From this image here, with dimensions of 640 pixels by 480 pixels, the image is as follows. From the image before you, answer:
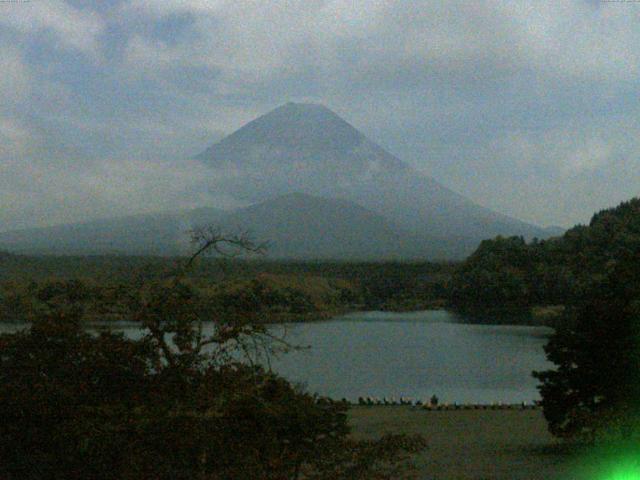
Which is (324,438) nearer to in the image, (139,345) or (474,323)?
(139,345)

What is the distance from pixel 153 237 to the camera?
109m

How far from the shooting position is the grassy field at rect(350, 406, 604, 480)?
908 centimetres

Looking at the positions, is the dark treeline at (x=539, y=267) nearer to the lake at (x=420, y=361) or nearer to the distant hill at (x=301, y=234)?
the lake at (x=420, y=361)

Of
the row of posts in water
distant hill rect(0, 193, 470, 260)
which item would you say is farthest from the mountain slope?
the row of posts in water

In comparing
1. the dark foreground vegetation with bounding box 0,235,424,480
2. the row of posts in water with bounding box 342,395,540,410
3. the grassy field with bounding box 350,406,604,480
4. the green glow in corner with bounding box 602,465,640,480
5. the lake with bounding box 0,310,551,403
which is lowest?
the lake with bounding box 0,310,551,403

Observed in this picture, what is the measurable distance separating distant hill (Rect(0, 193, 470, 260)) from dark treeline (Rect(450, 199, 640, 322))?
4870 centimetres

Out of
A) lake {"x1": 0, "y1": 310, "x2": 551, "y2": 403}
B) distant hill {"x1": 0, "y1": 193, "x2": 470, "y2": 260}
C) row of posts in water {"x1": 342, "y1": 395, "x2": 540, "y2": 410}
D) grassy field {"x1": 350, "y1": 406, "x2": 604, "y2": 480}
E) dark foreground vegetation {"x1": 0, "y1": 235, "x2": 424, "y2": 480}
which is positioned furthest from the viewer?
distant hill {"x1": 0, "y1": 193, "x2": 470, "y2": 260}

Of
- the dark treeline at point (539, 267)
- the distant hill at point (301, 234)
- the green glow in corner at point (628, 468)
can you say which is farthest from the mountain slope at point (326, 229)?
the green glow in corner at point (628, 468)

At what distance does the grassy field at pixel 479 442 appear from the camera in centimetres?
908

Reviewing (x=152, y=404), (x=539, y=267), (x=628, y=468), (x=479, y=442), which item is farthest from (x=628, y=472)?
(x=539, y=267)

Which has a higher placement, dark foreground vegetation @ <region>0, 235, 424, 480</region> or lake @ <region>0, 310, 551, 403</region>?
dark foreground vegetation @ <region>0, 235, 424, 480</region>

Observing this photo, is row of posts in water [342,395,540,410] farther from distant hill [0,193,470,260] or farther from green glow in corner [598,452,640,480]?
distant hill [0,193,470,260]

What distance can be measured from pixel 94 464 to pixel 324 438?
120cm

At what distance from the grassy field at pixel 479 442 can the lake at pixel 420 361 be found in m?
1.95
